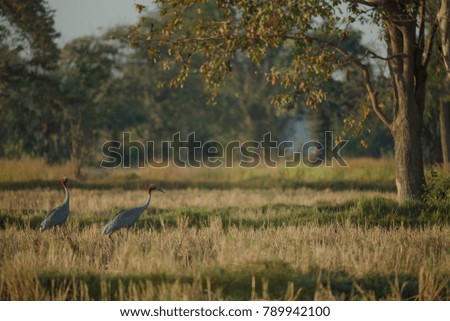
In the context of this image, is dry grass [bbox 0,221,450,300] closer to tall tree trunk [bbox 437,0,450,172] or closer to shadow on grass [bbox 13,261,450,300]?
shadow on grass [bbox 13,261,450,300]

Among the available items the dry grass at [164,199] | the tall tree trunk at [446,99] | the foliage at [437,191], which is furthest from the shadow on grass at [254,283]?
the dry grass at [164,199]

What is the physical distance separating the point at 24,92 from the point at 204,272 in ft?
109

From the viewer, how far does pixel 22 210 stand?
21.8 meters

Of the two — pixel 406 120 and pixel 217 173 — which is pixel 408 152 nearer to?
pixel 406 120

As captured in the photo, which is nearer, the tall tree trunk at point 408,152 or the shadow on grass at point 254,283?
the shadow on grass at point 254,283

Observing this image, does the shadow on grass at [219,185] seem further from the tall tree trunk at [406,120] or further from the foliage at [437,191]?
the tall tree trunk at [406,120]

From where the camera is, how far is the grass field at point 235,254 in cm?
1030

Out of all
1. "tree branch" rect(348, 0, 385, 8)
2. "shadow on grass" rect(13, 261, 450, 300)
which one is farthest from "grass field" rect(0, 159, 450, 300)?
"tree branch" rect(348, 0, 385, 8)

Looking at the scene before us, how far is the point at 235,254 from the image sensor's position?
11.2 m

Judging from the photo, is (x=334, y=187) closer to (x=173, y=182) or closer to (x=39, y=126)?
(x=173, y=182)

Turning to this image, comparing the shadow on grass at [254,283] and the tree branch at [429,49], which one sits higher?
the tree branch at [429,49]

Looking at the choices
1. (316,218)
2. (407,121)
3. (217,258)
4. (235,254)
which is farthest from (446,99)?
(235,254)

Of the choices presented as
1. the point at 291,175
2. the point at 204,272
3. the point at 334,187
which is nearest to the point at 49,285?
the point at 204,272
